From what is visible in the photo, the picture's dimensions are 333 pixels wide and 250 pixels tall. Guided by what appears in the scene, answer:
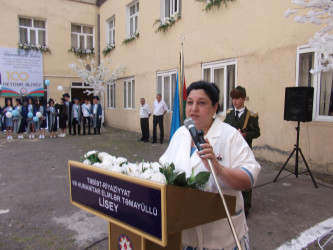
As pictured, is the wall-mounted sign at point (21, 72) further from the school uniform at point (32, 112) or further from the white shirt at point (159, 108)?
the white shirt at point (159, 108)

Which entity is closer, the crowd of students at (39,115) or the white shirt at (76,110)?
the crowd of students at (39,115)

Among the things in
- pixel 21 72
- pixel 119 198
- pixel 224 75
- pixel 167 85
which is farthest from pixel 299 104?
pixel 21 72

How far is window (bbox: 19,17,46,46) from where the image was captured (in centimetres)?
1587

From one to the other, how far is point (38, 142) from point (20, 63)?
6754 millimetres

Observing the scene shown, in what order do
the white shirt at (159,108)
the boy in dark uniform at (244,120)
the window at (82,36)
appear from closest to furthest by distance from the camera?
1. the boy in dark uniform at (244,120)
2. the white shirt at (159,108)
3. the window at (82,36)

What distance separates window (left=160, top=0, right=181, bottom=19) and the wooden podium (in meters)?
9.89

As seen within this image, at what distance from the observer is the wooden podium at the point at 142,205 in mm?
1294

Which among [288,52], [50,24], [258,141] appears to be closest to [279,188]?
[258,141]

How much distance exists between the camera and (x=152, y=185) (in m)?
1.31

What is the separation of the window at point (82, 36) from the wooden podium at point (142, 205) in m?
17.4

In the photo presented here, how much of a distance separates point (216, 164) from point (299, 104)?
429 centimetres

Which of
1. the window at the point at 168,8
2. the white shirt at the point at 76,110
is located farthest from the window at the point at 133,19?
the white shirt at the point at 76,110

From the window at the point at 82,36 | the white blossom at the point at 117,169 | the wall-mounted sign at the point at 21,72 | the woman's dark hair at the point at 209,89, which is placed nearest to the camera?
the white blossom at the point at 117,169

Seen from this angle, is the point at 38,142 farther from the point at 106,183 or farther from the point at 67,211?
the point at 106,183
